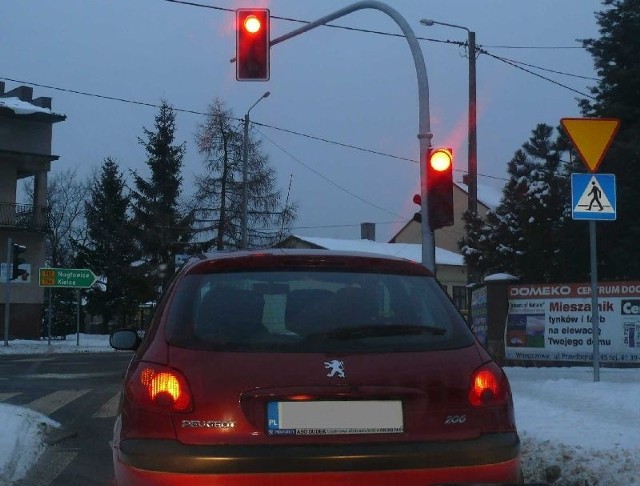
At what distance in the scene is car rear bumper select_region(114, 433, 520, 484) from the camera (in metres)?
3.46

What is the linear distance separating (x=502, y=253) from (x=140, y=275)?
28.6 meters

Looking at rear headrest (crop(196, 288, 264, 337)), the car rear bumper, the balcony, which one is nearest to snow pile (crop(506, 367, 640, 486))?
the car rear bumper

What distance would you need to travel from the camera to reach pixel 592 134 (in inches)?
413

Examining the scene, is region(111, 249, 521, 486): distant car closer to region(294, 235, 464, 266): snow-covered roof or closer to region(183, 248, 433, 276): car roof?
region(183, 248, 433, 276): car roof

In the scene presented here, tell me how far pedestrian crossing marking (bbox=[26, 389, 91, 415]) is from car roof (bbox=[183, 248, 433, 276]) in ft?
25.6

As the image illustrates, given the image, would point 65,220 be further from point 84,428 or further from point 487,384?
point 487,384

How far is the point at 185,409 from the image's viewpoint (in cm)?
357

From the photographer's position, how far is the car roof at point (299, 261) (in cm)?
416

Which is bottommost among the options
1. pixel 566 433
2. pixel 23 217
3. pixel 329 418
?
pixel 566 433

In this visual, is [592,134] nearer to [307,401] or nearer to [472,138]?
[307,401]

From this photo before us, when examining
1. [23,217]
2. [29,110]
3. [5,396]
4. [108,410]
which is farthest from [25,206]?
[108,410]

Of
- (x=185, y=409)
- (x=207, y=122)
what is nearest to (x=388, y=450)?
(x=185, y=409)

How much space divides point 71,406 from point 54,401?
776 millimetres

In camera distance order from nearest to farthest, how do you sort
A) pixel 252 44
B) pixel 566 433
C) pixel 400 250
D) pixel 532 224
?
pixel 566 433 < pixel 252 44 < pixel 532 224 < pixel 400 250
